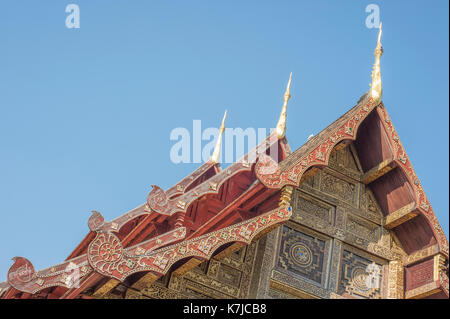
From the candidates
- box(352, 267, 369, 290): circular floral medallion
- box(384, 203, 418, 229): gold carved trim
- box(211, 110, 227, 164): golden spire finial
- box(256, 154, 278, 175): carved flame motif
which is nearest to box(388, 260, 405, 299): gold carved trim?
box(352, 267, 369, 290): circular floral medallion

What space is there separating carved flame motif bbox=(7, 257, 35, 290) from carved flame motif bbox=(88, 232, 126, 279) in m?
0.93

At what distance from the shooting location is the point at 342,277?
34.0 feet

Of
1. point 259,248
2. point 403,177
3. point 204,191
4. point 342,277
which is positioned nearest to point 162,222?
point 204,191

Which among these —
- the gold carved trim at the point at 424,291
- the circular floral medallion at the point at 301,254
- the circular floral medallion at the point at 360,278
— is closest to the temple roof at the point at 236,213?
the gold carved trim at the point at 424,291

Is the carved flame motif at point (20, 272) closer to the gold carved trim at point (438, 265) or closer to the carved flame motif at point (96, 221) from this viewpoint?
the carved flame motif at point (96, 221)

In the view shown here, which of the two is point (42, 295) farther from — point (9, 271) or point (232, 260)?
point (232, 260)

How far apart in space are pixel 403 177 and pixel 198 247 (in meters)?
4.11

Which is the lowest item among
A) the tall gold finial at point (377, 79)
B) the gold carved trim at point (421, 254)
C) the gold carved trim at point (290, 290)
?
the gold carved trim at point (290, 290)

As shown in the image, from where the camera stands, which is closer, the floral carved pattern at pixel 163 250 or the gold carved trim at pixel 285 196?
the floral carved pattern at pixel 163 250

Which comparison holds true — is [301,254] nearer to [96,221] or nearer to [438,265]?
[438,265]

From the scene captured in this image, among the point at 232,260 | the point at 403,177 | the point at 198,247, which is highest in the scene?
the point at 403,177

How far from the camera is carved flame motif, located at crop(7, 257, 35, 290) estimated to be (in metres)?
7.65

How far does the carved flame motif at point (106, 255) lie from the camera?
24.1 ft

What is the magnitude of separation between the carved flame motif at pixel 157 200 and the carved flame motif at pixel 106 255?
1026 millimetres
